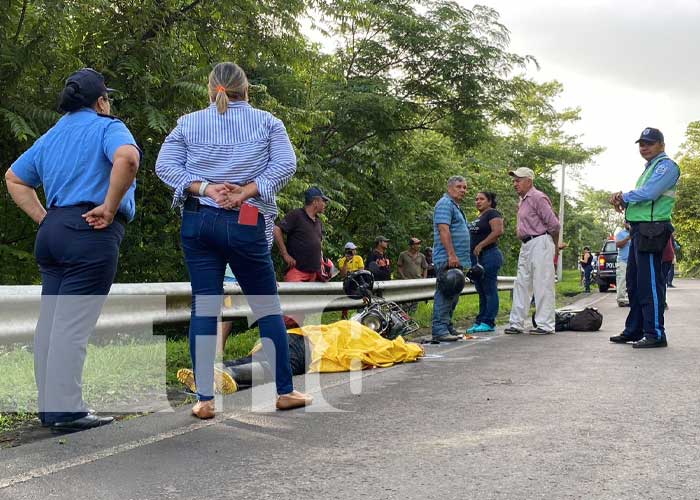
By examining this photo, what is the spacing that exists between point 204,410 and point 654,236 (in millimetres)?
5242

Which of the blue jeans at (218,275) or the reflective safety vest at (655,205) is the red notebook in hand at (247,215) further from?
the reflective safety vest at (655,205)

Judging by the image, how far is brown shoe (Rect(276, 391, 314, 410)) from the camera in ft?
16.0

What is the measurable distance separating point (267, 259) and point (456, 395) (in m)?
1.56

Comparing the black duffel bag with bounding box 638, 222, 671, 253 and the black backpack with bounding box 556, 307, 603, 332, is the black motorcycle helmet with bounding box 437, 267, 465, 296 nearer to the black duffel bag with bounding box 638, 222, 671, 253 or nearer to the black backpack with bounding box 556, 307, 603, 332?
the black duffel bag with bounding box 638, 222, 671, 253

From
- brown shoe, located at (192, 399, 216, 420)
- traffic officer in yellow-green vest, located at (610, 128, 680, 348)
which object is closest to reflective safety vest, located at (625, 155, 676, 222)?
traffic officer in yellow-green vest, located at (610, 128, 680, 348)

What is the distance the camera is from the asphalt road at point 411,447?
3.21 metres

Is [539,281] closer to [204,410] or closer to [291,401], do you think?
[291,401]

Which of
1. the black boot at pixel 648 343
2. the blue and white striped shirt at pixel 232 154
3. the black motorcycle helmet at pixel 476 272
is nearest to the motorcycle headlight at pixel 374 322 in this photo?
the black boot at pixel 648 343

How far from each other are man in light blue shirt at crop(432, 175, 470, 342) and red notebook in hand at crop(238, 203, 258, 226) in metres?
4.81

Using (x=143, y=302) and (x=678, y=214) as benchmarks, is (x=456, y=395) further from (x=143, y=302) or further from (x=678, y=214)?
(x=678, y=214)

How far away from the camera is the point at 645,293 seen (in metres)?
8.21

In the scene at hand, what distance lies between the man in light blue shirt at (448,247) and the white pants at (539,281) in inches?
42.3

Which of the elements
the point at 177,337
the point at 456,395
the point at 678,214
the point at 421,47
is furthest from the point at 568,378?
the point at 678,214

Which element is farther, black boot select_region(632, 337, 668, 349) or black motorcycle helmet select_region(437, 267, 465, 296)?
black motorcycle helmet select_region(437, 267, 465, 296)
